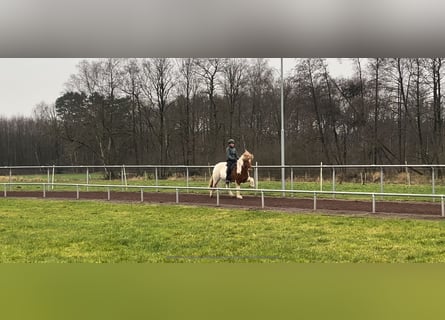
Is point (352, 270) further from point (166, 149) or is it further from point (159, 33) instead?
point (166, 149)

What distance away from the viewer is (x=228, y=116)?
6.46m

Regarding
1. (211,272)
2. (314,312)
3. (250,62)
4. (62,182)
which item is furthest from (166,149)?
(314,312)

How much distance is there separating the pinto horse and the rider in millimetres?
70

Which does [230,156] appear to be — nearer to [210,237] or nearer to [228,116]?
[228,116]

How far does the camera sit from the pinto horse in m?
7.61

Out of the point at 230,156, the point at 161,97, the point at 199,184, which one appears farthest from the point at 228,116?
the point at 199,184

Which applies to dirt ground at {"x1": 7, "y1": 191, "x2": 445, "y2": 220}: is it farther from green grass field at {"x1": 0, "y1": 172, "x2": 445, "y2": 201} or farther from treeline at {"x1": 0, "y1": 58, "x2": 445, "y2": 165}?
treeline at {"x1": 0, "y1": 58, "x2": 445, "y2": 165}

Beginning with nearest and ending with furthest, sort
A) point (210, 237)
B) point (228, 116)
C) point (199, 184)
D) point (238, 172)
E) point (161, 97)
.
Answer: point (210, 237), point (161, 97), point (228, 116), point (199, 184), point (238, 172)

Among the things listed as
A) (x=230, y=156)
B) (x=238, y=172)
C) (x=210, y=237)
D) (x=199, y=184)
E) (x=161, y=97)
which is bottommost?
(x=210, y=237)

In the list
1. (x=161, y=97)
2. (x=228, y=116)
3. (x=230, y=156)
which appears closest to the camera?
(x=161, y=97)

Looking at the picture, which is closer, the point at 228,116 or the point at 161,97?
the point at 161,97

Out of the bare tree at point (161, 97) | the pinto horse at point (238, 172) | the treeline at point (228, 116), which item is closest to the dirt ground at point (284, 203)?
the pinto horse at point (238, 172)

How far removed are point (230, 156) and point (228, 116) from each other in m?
1.19

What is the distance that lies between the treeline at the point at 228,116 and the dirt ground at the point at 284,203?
667 mm
